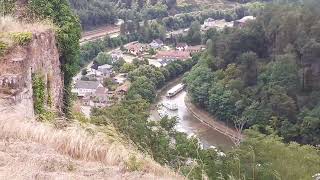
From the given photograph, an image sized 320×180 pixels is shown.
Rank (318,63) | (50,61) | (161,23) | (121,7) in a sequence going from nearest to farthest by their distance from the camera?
(50,61), (318,63), (161,23), (121,7)

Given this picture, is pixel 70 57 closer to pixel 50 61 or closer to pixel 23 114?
pixel 50 61

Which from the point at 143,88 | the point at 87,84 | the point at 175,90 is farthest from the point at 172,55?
the point at 143,88

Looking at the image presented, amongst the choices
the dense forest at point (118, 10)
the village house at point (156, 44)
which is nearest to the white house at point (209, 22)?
the dense forest at point (118, 10)

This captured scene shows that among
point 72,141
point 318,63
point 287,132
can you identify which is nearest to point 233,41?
point 318,63

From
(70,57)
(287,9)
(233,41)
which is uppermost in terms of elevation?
(70,57)

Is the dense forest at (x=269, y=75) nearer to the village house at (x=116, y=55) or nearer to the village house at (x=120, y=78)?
the village house at (x=120, y=78)

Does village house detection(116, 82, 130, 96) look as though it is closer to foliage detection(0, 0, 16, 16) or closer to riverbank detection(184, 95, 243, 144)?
riverbank detection(184, 95, 243, 144)
